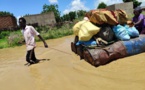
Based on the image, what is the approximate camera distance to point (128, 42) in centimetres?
604

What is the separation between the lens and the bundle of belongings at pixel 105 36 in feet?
18.9

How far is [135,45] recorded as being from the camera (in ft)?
20.1

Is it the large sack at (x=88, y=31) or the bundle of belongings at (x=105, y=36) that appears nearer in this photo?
the bundle of belongings at (x=105, y=36)

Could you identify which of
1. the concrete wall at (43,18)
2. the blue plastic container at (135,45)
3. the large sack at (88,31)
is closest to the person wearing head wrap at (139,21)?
the blue plastic container at (135,45)

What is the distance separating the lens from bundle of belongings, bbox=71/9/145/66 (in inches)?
227

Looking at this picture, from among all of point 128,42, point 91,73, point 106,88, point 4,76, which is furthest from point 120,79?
point 4,76

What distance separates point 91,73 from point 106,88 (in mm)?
1024

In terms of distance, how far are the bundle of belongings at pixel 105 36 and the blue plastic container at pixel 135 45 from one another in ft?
0.11

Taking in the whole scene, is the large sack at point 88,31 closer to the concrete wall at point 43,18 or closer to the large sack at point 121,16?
the large sack at point 121,16

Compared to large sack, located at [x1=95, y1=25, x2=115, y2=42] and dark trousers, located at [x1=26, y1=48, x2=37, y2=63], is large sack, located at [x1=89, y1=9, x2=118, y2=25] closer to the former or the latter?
large sack, located at [x1=95, y1=25, x2=115, y2=42]

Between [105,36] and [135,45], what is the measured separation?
789 mm

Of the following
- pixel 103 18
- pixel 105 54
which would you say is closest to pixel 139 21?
pixel 103 18

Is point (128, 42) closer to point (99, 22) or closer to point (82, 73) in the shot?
point (99, 22)

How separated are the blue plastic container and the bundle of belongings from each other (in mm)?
32
